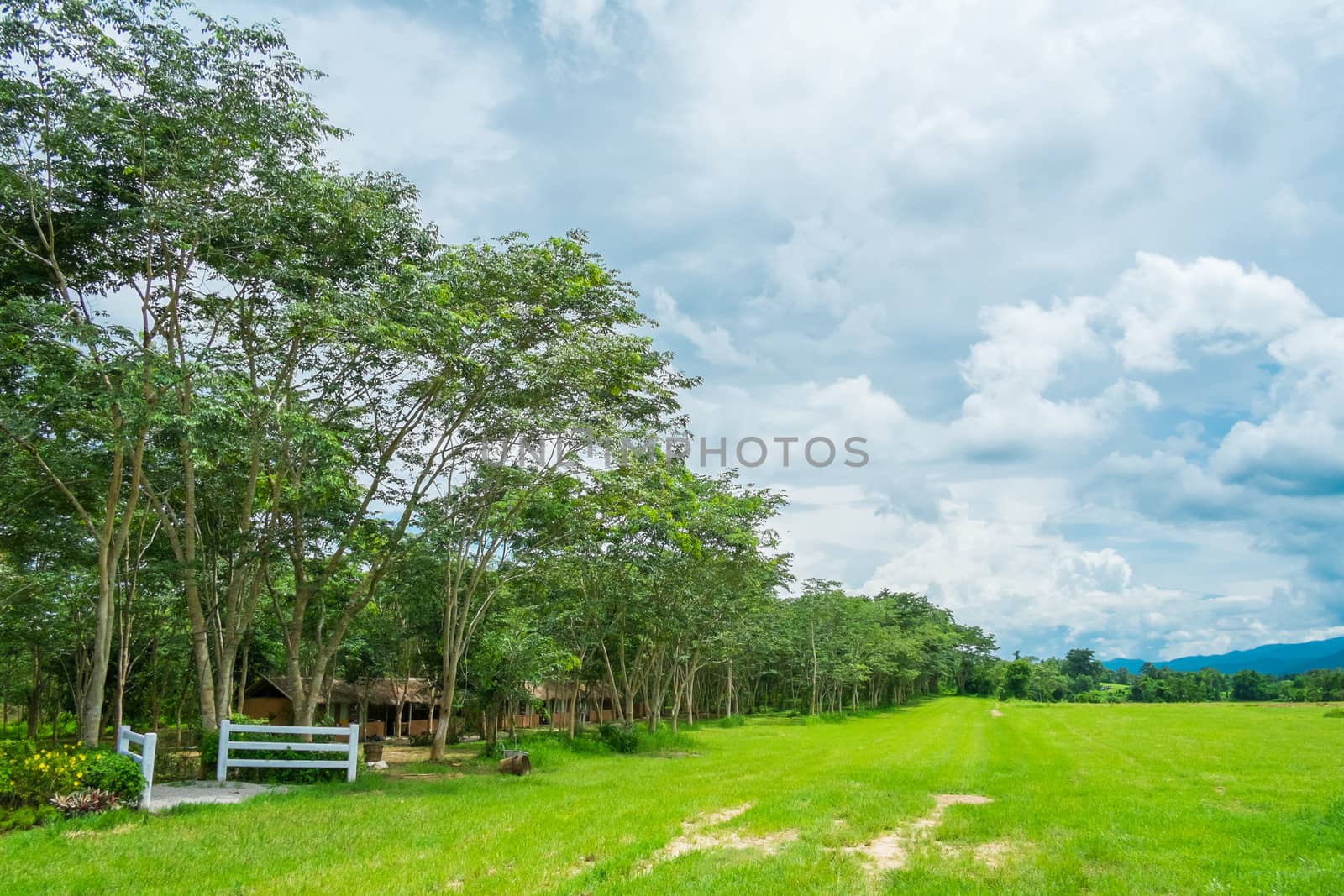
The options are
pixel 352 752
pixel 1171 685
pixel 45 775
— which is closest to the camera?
pixel 45 775

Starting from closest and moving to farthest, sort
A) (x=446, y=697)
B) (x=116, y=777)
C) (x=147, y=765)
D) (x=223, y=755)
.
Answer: (x=116, y=777) → (x=147, y=765) → (x=223, y=755) → (x=446, y=697)

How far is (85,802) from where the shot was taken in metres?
9.92

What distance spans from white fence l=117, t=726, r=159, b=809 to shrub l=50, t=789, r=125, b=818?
1.52ft

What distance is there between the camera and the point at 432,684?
2889 centimetres

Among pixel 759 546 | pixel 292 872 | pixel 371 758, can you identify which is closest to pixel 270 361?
pixel 292 872

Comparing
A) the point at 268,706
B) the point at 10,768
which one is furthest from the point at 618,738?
the point at 268,706

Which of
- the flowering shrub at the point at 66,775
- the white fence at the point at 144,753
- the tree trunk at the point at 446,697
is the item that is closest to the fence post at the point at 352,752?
the white fence at the point at 144,753

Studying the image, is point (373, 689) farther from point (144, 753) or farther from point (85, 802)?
point (85, 802)

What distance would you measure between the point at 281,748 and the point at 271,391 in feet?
21.4

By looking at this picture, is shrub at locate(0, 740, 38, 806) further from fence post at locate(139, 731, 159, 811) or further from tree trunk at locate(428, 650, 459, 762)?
tree trunk at locate(428, 650, 459, 762)

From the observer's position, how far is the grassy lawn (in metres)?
7.38

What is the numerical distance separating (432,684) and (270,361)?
55.2ft

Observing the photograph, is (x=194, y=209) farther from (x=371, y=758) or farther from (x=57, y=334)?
(x=371, y=758)

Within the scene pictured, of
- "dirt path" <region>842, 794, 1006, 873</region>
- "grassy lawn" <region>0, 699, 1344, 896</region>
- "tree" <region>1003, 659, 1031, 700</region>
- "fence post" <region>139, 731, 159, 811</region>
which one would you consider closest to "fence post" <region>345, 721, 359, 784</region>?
"grassy lawn" <region>0, 699, 1344, 896</region>
